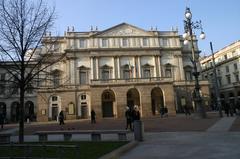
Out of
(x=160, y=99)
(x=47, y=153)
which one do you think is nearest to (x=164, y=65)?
(x=160, y=99)

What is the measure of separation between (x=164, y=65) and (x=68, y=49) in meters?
21.5

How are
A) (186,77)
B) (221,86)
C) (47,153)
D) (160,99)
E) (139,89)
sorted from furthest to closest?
(221,86) → (186,77) → (160,99) → (139,89) → (47,153)

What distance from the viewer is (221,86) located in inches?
3108

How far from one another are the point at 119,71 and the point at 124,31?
9.23 m

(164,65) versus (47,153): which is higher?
(164,65)

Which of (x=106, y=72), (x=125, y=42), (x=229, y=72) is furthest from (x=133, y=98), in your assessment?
(x=229, y=72)

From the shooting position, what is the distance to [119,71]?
198 ft

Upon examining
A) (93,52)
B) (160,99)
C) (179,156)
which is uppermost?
(93,52)

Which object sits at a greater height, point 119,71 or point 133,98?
point 119,71

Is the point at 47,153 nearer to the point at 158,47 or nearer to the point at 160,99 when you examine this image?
the point at 160,99

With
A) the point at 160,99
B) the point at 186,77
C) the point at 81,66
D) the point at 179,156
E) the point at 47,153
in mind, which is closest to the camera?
the point at 179,156

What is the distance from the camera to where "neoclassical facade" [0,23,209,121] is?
51.1 metres

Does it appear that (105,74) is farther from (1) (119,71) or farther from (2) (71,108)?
(2) (71,108)

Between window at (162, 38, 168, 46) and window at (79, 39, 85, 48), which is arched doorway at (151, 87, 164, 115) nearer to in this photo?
window at (162, 38, 168, 46)
